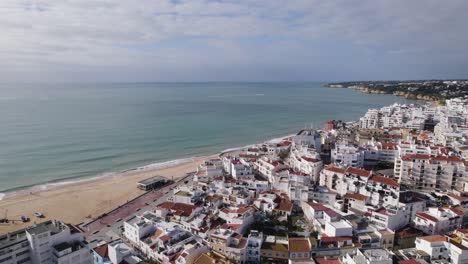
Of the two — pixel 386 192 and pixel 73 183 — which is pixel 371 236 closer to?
pixel 386 192

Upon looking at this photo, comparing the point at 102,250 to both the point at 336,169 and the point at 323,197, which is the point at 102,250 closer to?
the point at 323,197

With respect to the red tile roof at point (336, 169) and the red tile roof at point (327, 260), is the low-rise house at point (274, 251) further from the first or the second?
the red tile roof at point (336, 169)

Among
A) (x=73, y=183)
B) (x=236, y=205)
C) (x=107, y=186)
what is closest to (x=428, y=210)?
(x=236, y=205)

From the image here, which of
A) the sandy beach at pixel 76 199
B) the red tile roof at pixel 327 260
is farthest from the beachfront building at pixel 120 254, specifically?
the red tile roof at pixel 327 260

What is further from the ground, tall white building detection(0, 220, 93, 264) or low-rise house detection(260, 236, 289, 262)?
tall white building detection(0, 220, 93, 264)

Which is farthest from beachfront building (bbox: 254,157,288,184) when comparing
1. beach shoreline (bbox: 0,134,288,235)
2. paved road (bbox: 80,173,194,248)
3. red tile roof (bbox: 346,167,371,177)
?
beach shoreline (bbox: 0,134,288,235)

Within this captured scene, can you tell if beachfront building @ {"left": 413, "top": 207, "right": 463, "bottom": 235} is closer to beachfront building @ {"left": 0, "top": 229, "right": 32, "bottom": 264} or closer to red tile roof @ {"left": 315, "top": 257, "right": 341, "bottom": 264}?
red tile roof @ {"left": 315, "top": 257, "right": 341, "bottom": 264}
